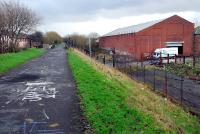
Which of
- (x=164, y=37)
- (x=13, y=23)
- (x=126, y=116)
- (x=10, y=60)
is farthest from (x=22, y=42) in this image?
(x=126, y=116)

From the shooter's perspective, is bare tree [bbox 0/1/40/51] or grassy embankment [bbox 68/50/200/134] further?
bare tree [bbox 0/1/40/51]

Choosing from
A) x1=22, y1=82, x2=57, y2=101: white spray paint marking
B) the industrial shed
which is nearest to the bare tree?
the industrial shed

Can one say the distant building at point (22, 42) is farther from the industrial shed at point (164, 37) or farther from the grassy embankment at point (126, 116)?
the grassy embankment at point (126, 116)

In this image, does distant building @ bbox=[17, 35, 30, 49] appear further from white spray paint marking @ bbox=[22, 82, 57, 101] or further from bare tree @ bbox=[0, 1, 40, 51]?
white spray paint marking @ bbox=[22, 82, 57, 101]

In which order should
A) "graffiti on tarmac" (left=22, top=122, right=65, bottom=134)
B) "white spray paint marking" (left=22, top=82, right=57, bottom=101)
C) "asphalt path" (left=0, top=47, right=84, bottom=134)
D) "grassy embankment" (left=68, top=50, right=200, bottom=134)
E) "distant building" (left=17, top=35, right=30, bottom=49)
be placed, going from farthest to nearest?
"distant building" (left=17, top=35, right=30, bottom=49) → "white spray paint marking" (left=22, top=82, right=57, bottom=101) → "asphalt path" (left=0, top=47, right=84, bottom=134) → "grassy embankment" (left=68, top=50, right=200, bottom=134) → "graffiti on tarmac" (left=22, top=122, right=65, bottom=134)

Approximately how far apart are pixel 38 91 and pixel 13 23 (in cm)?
4789

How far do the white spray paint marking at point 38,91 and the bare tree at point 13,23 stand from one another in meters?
38.9

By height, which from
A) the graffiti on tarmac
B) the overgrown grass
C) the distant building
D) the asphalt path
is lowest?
the graffiti on tarmac

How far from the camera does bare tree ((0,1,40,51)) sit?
57028 millimetres

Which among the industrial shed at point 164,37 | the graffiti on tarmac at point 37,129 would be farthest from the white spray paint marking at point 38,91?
the industrial shed at point 164,37

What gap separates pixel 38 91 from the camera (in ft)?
50.3

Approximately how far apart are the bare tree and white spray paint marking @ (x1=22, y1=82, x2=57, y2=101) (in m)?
38.9

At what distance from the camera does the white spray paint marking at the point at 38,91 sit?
45.1ft

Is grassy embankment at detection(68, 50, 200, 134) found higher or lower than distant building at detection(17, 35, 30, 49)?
lower
